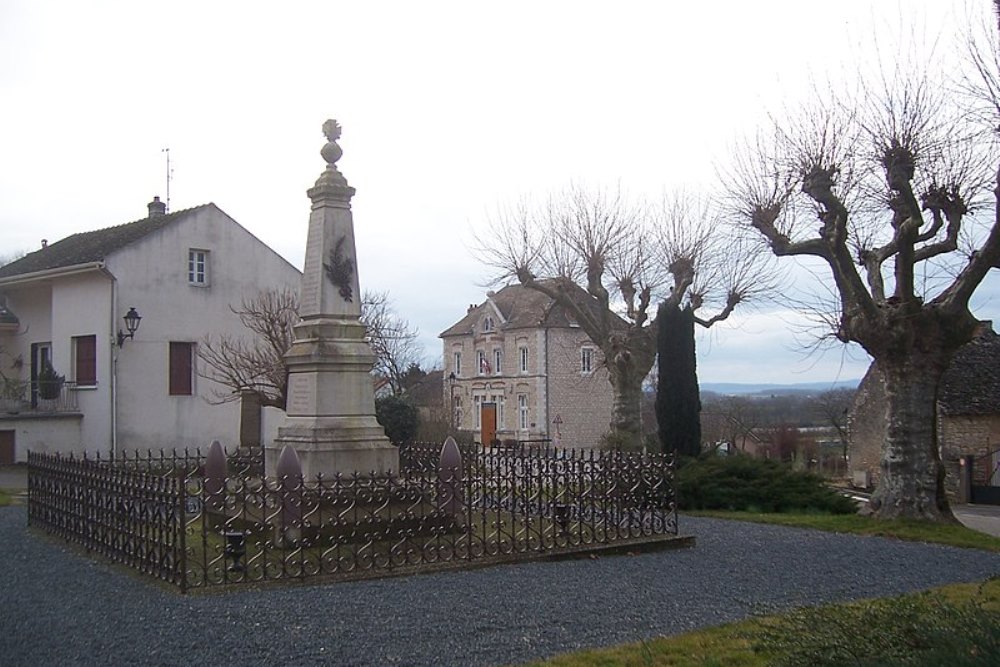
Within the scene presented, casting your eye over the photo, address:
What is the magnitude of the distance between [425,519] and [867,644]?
605 centimetres

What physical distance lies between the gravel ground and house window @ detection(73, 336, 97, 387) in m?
15.7

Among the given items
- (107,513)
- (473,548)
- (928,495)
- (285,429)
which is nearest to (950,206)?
(928,495)

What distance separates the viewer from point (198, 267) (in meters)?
28.1

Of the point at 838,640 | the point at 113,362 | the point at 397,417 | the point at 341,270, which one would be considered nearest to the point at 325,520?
the point at 341,270

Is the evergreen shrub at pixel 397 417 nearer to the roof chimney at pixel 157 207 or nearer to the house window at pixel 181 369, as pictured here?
the house window at pixel 181 369

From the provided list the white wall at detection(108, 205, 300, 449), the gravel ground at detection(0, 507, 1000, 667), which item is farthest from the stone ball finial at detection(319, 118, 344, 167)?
the white wall at detection(108, 205, 300, 449)

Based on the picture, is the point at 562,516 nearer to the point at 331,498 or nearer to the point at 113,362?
the point at 331,498

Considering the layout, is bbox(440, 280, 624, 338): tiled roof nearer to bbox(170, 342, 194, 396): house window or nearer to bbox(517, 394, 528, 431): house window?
bbox(517, 394, 528, 431): house window

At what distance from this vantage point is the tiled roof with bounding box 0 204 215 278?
27.1 meters

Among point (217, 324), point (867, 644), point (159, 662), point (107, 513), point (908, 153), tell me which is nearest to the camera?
point (867, 644)

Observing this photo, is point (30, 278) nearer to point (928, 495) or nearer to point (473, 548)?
point (473, 548)

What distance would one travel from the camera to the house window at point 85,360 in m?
26.6

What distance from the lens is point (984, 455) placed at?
30922 mm

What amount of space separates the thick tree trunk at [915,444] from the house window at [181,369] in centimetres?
1965
